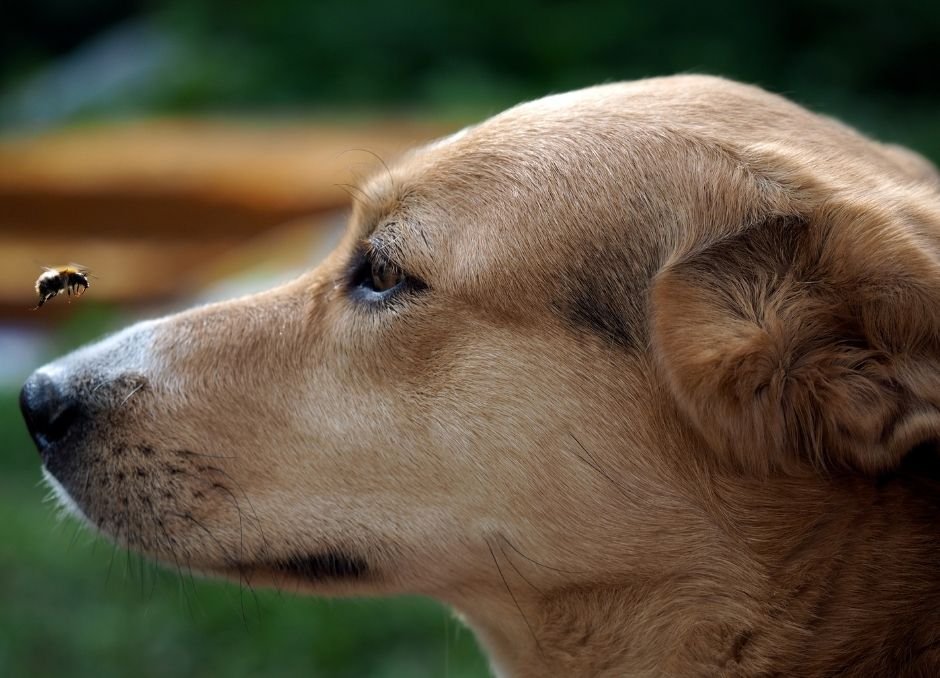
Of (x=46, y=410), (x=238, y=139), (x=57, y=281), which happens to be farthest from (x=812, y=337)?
(x=238, y=139)

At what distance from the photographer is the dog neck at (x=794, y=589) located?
8.25 feet

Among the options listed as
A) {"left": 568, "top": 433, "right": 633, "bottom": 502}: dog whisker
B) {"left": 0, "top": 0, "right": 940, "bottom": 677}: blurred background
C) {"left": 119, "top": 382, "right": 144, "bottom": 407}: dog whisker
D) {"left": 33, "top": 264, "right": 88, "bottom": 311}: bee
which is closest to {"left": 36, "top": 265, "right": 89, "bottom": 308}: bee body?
{"left": 33, "top": 264, "right": 88, "bottom": 311}: bee

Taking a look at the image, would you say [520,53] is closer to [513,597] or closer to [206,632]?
[206,632]

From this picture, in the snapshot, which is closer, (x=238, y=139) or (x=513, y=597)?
(x=513, y=597)

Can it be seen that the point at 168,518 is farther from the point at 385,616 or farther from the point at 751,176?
the point at 385,616

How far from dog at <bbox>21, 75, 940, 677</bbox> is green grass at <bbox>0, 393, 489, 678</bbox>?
1.65 m

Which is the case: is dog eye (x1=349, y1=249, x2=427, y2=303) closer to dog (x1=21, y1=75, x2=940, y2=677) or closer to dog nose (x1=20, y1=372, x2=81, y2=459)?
dog (x1=21, y1=75, x2=940, y2=677)

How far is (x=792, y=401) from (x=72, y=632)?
12.0ft

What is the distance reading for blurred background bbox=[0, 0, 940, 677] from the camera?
194 inches

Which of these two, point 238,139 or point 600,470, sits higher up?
point 238,139

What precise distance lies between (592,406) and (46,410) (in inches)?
55.0

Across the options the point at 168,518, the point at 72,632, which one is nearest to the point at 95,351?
the point at 168,518

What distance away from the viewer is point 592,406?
8.95ft

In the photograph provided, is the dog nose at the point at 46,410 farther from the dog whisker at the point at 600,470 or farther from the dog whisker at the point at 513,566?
the dog whisker at the point at 600,470
